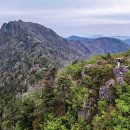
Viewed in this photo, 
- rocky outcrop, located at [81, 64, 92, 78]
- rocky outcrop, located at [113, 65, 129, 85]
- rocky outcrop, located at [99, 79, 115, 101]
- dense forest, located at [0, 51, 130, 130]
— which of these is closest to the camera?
dense forest, located at [0, 51, 130, 130]

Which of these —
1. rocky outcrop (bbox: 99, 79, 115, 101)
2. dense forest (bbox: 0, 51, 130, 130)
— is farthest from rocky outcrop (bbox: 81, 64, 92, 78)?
rocky outcrop (bbox: 99, 79, 115, 101)

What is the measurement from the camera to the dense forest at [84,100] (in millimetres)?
77188

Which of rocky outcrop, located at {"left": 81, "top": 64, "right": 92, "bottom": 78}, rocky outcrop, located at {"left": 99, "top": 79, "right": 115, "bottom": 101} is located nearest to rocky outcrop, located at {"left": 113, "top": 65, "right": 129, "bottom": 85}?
rocky outcrop, located at {"left": 99, "top": 79, "right": 115, "bottom": 101}

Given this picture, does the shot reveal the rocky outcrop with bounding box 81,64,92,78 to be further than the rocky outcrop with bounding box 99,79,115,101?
Yes

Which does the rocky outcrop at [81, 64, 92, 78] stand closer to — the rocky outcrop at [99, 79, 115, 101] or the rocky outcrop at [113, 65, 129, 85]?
the rocky outcrop at [113, 65, 129, 85]

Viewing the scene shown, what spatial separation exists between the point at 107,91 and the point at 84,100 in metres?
5.74

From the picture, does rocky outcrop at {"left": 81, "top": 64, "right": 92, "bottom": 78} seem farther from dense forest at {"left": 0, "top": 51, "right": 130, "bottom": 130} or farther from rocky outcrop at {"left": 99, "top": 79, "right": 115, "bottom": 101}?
rocky outcrop at {"left": 99, "top": 79, "right": 115, "bottom": 101}

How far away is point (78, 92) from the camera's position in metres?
87.8

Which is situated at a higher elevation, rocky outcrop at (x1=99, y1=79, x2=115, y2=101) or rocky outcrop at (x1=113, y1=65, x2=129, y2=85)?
rocky outcrop at (x1=113, y1=65, x2=129, y2=85)

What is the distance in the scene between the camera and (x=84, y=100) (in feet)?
276

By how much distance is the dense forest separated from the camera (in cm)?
→ 7719

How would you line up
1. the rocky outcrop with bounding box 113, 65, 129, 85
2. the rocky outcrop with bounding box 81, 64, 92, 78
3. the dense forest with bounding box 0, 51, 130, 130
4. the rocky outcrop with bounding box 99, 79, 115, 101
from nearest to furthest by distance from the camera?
the dense forest with bounding box 0, 51, 130, 130
the rocky outcrop with bounding box 99, 79, 115, 101
the rocky outcrop with bounding box 113, 65, 129, 85
the rocky outcrop with bounding box 81, 64, 92, 78

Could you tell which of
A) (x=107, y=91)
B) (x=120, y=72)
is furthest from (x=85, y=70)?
(x=107, y=91)

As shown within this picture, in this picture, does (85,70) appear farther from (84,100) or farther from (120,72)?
(84,100)
